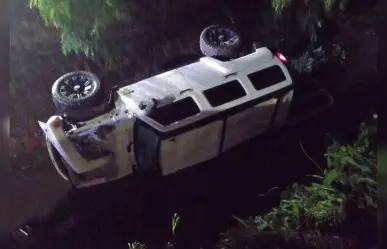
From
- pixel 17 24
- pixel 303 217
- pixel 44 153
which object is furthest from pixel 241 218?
pixel 17 24

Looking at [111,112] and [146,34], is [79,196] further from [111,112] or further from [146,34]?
[146,34]

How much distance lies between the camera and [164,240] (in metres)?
0.93

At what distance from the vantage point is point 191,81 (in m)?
0.97

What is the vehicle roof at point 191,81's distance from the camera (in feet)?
3.11

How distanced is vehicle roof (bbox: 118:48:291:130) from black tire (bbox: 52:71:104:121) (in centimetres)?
4

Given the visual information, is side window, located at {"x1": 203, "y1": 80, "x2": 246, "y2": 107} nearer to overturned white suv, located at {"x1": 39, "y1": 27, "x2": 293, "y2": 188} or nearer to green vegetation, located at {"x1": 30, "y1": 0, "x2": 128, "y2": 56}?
overturned white suv, located at {"x1": 39, "y1": 27, "x2": 293, "y2": 188}

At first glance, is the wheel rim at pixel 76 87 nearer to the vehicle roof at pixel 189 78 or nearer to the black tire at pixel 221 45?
the vehicle roof at pixel 189 78

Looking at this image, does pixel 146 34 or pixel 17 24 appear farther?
pixel 146 34

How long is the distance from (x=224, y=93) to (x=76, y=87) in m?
0.22

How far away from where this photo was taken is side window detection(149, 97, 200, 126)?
0.93 meters

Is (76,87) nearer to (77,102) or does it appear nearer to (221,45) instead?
(77,102)

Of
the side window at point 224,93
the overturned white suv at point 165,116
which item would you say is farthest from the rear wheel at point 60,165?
the side window at point 224,93

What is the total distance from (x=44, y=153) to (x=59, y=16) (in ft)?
0.67

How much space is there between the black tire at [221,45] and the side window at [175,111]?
3.7 inches
